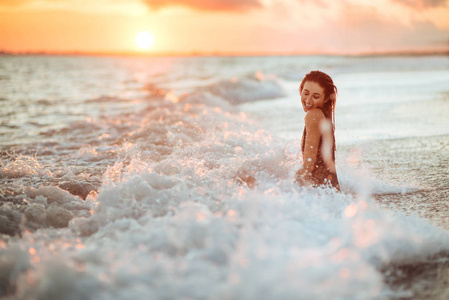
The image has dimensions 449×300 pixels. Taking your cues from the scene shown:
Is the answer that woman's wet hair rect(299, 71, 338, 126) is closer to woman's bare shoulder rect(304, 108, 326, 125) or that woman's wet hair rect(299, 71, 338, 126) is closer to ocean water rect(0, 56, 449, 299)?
woman's bare shoulder rect(304, 108, 326, 125)

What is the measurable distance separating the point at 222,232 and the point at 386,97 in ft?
54.0

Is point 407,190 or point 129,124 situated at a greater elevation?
point 129,124

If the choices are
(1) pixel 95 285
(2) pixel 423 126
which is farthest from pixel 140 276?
(2) pixel 423 126

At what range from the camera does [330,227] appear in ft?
12.0

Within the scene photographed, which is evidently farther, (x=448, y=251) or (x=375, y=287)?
(x=448, y=251)

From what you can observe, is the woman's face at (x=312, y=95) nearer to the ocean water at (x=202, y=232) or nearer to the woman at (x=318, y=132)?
the woman at (x=318, y=132)

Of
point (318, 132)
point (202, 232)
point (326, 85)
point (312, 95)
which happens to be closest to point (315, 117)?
point (318, 132)

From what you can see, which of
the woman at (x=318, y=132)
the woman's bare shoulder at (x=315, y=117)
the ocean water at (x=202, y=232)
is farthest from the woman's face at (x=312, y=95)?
the ocean water at (x=202, y=232)

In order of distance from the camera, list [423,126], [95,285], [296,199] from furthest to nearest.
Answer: [423,126] → [296,199] → [95,285]

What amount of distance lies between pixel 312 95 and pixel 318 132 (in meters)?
0.44

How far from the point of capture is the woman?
174 inches

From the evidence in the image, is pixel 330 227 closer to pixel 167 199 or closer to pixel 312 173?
pixel 312 173

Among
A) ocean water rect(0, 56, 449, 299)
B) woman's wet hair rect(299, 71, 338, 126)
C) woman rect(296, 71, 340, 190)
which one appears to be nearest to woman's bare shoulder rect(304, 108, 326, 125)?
woman rect(296, 71, 340, 190)

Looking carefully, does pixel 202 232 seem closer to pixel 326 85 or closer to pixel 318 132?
pixel 318 132
